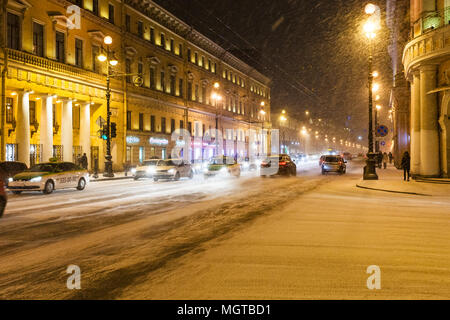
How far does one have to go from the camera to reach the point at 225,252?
7152 millimetres

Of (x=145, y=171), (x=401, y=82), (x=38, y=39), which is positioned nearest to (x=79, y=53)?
(x=38, y=39)

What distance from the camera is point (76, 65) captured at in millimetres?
37406

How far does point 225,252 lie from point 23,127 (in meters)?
28.5

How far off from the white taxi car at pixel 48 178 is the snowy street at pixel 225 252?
6.72m

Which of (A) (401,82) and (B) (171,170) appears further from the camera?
(A) (401,82)

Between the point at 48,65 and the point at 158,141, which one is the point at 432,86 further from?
the point at 158,141

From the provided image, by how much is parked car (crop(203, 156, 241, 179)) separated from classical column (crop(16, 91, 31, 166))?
13145mm

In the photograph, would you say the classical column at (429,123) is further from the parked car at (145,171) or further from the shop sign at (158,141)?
the shop sign at (158,141)

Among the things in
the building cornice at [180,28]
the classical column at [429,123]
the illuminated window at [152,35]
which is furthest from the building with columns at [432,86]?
the illuminated window at [152,35]

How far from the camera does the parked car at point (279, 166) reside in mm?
33750

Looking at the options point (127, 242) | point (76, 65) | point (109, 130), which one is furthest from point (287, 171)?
point (127, 242)

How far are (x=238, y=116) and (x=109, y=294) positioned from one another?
242ft

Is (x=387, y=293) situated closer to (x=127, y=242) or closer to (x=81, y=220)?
(x=127, y=242)

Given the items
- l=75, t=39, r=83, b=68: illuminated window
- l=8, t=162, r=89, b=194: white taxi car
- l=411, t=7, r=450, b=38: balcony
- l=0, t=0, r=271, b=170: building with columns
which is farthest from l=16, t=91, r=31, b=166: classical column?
l=411, t=7, r=450, b=38: balcony
